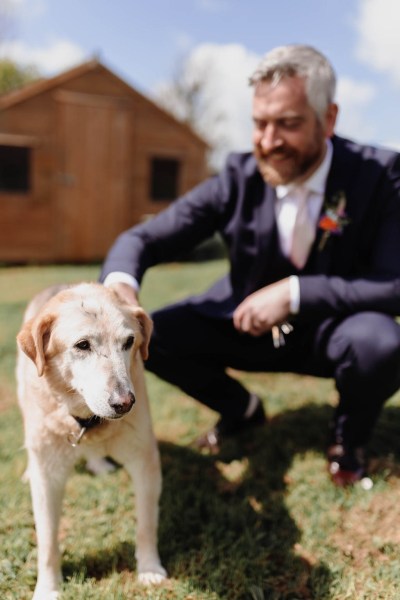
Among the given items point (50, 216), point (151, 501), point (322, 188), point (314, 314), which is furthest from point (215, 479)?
point (50, 216)

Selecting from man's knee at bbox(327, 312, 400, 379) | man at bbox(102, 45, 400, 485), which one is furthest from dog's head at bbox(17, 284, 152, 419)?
man's knee at bbox(327, 312, 400, 379)

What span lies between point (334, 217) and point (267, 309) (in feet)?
2.18

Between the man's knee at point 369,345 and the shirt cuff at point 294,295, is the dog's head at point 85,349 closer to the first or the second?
the shirt cuff at point 294,295

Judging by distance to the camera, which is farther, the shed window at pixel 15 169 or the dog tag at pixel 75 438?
the shed window at pixel 15 169

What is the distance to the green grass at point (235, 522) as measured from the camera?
2.19m

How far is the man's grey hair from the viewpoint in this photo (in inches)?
109

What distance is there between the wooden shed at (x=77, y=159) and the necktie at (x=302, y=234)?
9.75m

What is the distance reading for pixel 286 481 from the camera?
9.75 ft

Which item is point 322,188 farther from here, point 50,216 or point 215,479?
point 50,216

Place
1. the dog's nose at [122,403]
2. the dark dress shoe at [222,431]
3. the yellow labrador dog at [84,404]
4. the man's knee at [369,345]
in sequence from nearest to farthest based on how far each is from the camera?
the dog's nose at [122,403] < the yellow labrador dog at [84,404] < the man's knee at [369,345] < the dark dress shoe at [222,431]

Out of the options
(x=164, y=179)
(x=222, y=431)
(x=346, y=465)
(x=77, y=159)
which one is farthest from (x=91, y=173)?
(x=346, y=465)

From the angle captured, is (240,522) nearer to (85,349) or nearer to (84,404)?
(84,404)

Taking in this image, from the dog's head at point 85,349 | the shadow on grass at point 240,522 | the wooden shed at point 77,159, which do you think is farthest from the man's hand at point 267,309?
the wooden shed at point 77,159

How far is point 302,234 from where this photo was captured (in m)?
2.98
